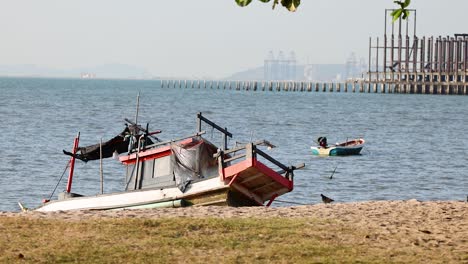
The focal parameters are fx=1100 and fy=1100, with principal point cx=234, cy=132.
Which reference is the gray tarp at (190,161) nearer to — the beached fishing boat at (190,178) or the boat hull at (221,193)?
the beached fishing boat at (190,178)

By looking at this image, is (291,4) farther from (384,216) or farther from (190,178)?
(190,178)

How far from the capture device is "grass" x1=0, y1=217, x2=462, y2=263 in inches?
586

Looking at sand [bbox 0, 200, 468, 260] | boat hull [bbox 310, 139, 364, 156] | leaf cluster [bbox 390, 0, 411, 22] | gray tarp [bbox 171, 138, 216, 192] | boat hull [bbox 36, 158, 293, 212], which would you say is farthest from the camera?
boat hull [bbox 310, 139, 364, 156]

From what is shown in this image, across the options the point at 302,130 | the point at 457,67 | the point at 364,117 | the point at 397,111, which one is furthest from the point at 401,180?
the point at 457,67

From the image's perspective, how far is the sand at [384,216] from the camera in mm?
16672

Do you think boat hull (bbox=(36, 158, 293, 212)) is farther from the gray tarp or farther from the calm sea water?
the calm sea water

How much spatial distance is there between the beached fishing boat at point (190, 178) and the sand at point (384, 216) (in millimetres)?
2586

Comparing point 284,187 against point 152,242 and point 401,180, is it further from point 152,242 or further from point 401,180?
point 401,180

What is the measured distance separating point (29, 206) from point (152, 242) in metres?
15.6

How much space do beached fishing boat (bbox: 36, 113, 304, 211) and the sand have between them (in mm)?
2586

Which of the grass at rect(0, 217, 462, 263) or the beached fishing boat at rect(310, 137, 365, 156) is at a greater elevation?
the grass at rect(0, 217, 462, 263)

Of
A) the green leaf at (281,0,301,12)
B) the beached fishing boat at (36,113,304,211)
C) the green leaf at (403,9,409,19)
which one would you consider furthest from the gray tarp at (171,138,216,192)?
the green leaf at (281,0,301,12)

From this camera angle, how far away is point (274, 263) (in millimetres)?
14594

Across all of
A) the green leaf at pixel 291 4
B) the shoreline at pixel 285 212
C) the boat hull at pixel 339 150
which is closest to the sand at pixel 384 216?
the shoreline at pixel 285 212
